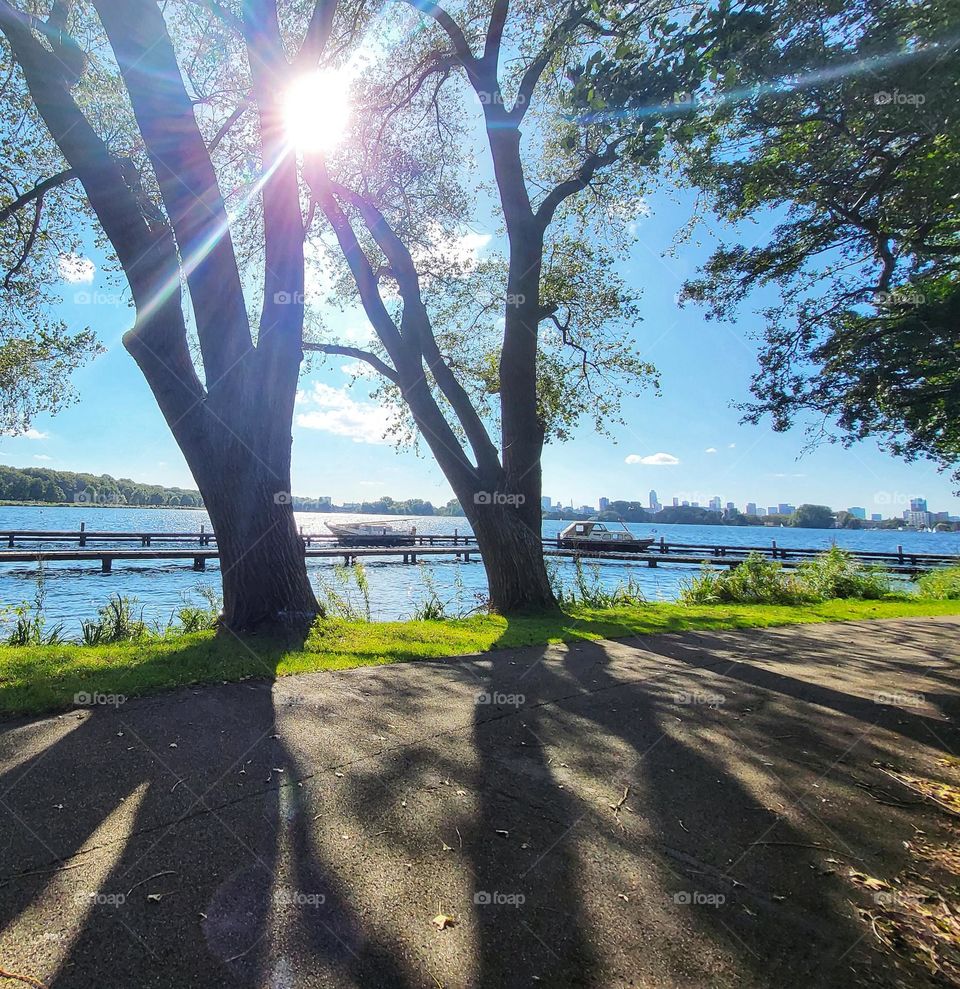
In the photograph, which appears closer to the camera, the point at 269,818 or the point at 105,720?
the point at 269,818

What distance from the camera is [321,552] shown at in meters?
31.8

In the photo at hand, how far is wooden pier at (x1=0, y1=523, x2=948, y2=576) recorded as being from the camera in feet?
90.6

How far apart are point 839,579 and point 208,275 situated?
1745 cm

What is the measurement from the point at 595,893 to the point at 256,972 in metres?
1.23

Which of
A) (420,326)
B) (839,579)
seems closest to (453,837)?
(420,326)

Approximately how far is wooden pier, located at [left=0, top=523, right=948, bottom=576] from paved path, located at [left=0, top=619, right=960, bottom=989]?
23.8 metres

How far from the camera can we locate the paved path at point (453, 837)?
178 centimetres

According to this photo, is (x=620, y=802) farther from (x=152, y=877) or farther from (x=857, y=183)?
(x=857, y=183)

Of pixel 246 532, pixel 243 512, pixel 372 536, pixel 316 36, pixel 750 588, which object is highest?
pixel 316 36

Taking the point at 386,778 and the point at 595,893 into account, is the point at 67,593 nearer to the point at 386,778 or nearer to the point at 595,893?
the point at 386,778

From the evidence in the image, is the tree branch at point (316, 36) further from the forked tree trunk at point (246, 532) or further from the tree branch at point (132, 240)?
the forked tree trunk at point (246, 532)

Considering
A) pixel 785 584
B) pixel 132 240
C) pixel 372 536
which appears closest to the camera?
pixel 132 240

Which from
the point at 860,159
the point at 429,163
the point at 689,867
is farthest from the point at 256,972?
the point at 429,163

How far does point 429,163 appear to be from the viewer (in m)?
12.4
